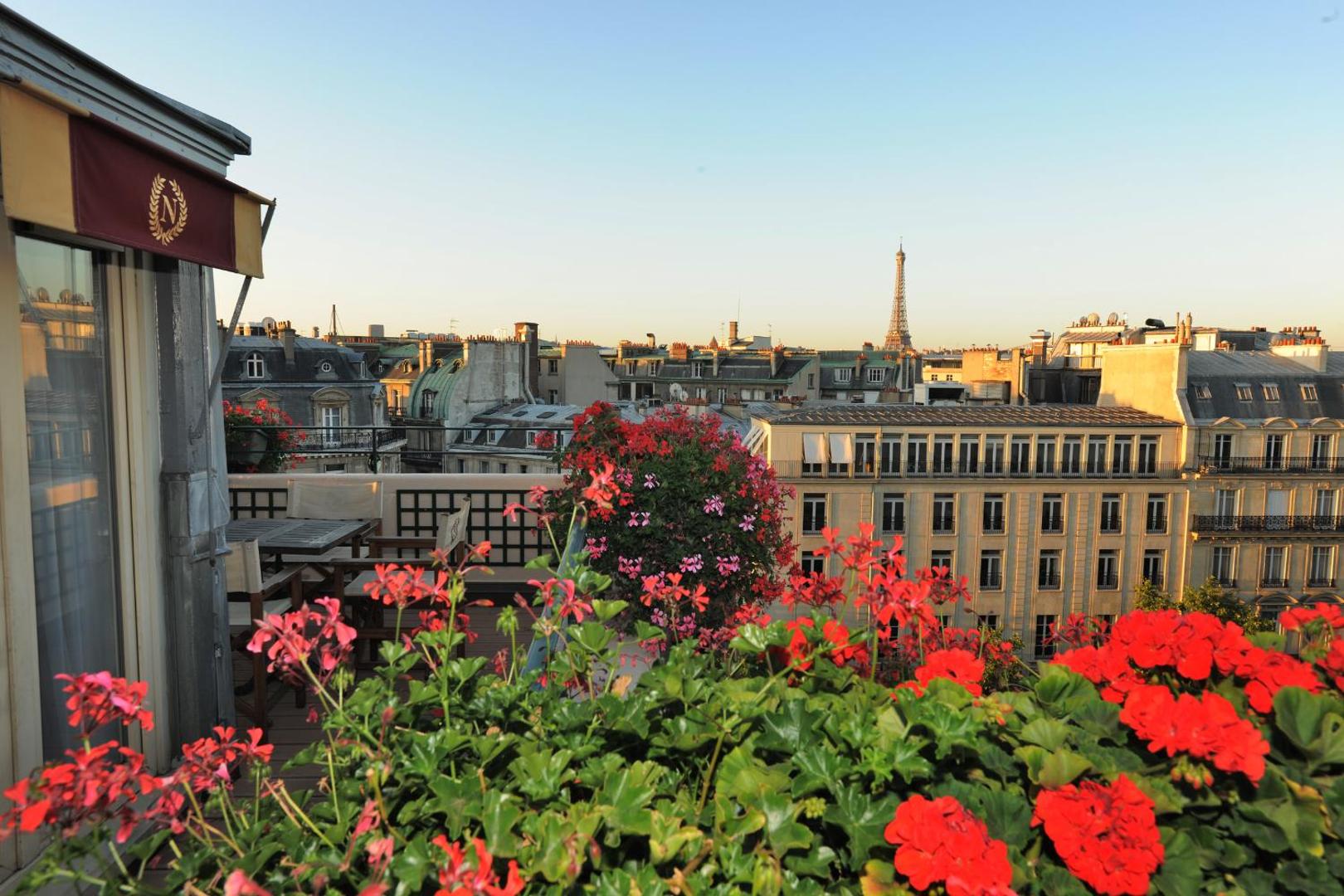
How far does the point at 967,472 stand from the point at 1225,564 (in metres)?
10.7

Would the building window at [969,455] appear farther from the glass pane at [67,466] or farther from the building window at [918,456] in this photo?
the glass pane at [67,466]

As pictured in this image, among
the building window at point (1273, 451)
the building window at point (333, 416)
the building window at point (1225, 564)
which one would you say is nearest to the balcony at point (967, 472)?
the building window at point (1225, 564)

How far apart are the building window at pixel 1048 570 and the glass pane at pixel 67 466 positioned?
31.3 metres

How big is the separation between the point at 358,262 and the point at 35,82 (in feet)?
64.9

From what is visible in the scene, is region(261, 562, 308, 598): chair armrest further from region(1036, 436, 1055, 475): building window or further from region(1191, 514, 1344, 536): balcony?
region(1191, 514, 1344, 536): balcony

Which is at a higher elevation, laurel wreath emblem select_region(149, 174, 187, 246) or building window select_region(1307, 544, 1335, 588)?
laurel wreath emblem select_region(149, 174, 187, 246)

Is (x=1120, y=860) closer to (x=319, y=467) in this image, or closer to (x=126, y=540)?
(x=126, y=540)

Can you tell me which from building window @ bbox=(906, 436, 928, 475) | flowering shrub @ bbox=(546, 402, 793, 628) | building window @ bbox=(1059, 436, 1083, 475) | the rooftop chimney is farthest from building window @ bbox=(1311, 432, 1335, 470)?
the rooftop chimney

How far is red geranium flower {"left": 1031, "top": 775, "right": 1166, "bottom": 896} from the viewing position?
123 cm

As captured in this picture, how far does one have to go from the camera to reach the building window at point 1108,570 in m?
30.4

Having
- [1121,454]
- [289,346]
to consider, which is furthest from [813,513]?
[289,346]

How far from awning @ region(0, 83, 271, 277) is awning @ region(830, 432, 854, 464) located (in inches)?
1050

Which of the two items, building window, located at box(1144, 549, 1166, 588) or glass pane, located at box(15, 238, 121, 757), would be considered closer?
glass pane, located at box(15, 238, 121, 757)

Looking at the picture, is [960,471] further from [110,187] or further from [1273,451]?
[110,187]
